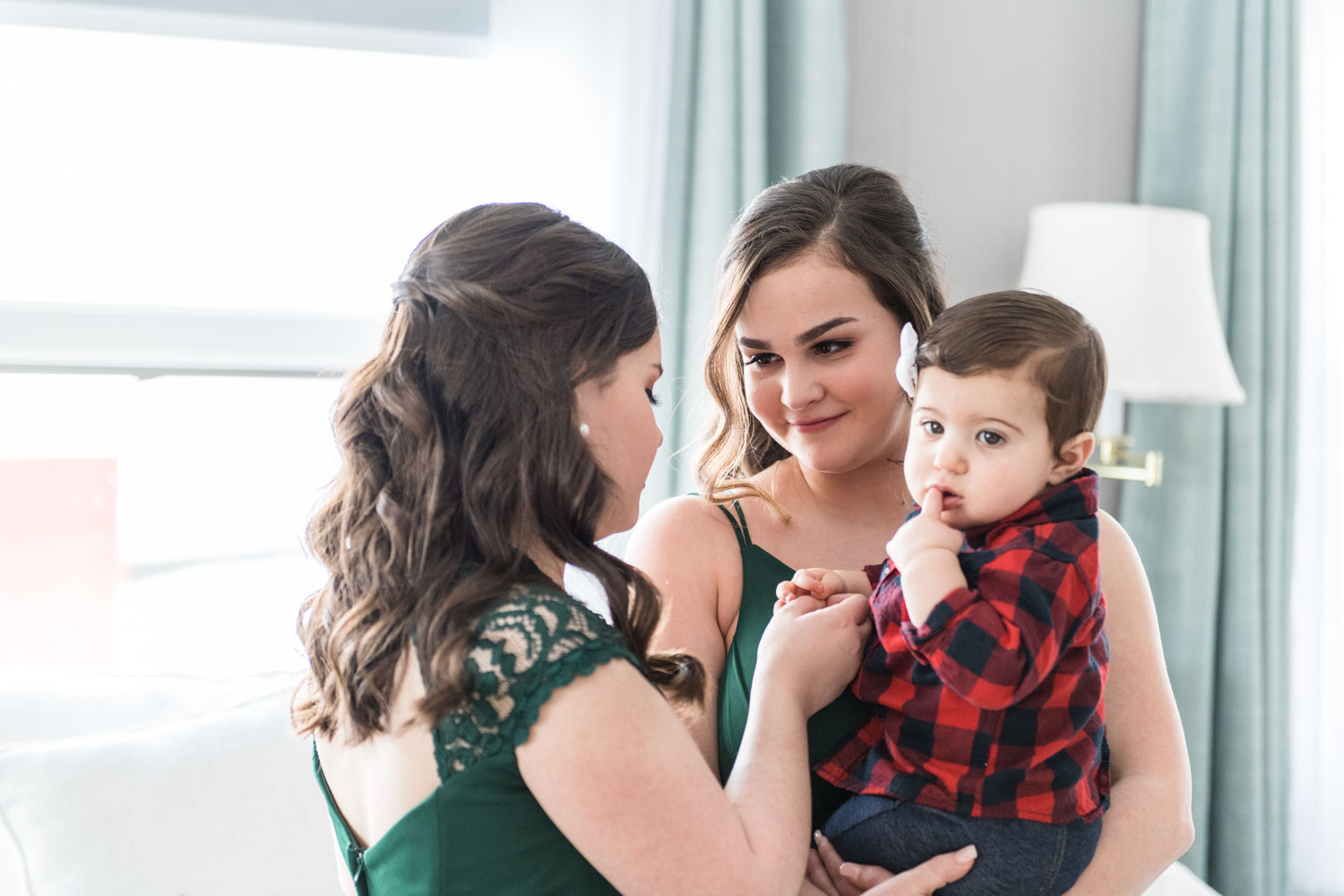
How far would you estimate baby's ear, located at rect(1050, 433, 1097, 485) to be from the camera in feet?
3.45

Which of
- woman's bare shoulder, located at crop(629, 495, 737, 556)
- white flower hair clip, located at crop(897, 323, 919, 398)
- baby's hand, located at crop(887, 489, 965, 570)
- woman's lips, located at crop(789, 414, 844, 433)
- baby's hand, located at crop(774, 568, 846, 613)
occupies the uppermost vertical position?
white flower hair clip, located at crop(897, 323, 919, 398)

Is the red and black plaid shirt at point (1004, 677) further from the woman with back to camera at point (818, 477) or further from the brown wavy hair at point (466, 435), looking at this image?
the brown wavy hair at point (466, 435)

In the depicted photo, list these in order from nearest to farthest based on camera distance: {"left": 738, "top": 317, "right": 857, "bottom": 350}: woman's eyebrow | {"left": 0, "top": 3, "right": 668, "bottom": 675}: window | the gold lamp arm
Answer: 1. {"left": 738, "top": 317, "right": 857, "bottom": 350}: woman's eyebrow
2. {"left": 0, "top": 3, "right": 668, "bottom": 675}: window
3. the gold lamp arm

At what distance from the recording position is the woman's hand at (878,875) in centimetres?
104

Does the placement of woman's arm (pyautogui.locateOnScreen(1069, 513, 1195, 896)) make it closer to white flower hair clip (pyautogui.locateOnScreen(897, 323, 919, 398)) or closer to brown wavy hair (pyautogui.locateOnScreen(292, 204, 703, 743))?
white flower hair clip (pyautogui.locateOnScreen(897, 323, 919, 398))

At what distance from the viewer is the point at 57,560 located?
215 centimetres

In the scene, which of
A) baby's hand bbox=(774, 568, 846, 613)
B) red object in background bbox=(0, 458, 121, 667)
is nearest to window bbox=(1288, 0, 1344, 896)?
baby's hand bbox=(774, 568, 846, 613)

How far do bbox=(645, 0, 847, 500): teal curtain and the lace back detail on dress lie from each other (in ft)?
4.38

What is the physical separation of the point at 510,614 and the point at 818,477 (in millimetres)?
683

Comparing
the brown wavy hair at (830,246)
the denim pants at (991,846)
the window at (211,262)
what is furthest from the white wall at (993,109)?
the denim pants at (991,846)

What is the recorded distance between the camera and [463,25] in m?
2.31

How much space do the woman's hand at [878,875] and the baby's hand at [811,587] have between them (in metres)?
0.25

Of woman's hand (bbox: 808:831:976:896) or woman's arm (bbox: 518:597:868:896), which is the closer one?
woman's arm (bbox: 518:597:868:896)

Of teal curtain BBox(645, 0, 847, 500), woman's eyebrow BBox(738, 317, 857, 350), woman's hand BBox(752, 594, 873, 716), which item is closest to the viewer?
woman's hand BBox(752, 594, 873, 716)
